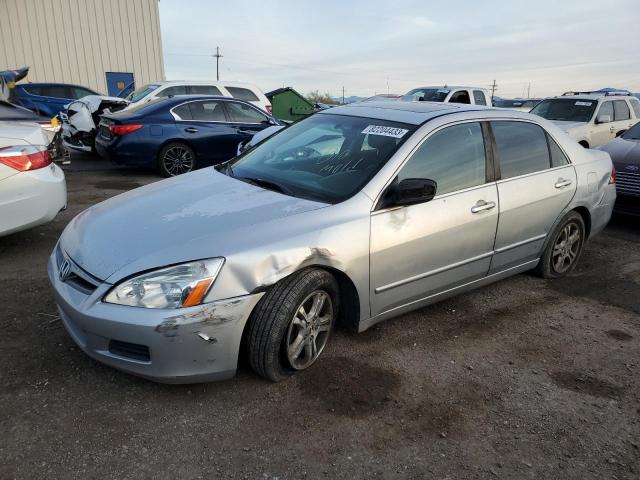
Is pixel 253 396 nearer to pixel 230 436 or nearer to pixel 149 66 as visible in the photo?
pixel 230 436

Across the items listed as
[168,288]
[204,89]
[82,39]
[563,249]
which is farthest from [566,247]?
[82,39]

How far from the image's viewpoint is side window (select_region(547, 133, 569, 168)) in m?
4.13

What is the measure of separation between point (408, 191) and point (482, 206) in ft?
2.59

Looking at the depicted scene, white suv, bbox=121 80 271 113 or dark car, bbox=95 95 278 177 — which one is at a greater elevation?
white suv, bbox=121 80 271 113

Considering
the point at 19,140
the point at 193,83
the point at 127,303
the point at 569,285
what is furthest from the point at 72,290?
the point at 193,83

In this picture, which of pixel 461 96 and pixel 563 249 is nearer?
pixel 563 249

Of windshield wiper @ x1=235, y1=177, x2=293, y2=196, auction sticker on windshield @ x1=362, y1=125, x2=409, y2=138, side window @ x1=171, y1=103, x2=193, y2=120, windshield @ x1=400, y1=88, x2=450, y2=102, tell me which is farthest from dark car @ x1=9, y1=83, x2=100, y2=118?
auction sticker on windshield @ x1=362, y1=125, x2=409, y2=138

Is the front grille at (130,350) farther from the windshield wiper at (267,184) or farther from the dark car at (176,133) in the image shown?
the dark car at (176,133)

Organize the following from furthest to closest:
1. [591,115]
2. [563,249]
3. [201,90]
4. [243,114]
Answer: [201,90]
[591,115]
[243,114]
[563,249]

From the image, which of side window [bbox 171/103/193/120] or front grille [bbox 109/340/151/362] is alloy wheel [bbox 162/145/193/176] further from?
front grille [bbox 109/340/151/362]

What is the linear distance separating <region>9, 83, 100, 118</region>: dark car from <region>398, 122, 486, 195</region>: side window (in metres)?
12.8

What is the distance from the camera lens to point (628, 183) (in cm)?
607

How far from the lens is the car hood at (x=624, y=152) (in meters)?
6.14

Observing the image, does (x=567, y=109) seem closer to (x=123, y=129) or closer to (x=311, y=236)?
(x=123, y=129)
